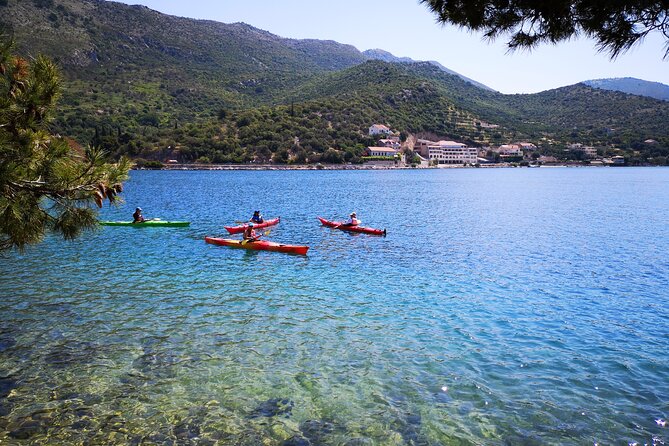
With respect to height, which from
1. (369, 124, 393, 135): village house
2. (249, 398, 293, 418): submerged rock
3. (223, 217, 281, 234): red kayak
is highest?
(369, 124, 393, 135): village house

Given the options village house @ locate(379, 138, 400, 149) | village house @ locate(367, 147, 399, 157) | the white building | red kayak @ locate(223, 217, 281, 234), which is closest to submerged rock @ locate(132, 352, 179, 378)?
red kayak @ locate(223, 217, 281, 234)

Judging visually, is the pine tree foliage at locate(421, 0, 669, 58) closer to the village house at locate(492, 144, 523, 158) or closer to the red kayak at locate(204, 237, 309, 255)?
the red kayak at locate(204, 237, 309, 255)

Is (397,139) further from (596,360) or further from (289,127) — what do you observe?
(596,360)

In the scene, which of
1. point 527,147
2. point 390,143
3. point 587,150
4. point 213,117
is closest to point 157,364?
point 390,143

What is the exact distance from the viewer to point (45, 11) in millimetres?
189000

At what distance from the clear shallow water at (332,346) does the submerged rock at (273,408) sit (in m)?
0.04

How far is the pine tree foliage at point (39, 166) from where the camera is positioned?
6.16 meters

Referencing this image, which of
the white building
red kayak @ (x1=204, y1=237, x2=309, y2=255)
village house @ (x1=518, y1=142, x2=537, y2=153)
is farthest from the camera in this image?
village house @ (x1=518, y1=142, x2=537, y2=153)

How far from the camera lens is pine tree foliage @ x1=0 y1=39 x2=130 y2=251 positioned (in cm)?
616

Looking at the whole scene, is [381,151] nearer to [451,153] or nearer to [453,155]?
[451,153]

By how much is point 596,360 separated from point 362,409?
5752mm

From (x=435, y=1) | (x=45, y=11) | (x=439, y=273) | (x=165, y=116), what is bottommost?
(x=439, y=273)

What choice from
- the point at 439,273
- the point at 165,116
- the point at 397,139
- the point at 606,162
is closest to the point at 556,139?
the point at 606,162

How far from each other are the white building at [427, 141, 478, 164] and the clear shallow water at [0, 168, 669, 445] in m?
150
